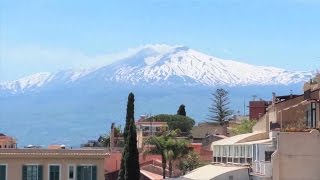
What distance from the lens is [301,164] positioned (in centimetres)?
3544

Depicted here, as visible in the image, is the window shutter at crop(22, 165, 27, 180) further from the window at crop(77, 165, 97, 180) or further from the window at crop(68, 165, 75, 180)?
the window at crop(77, 165, 97, 180)

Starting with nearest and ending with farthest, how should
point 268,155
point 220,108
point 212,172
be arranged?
point 268,155
point 212,172
point 220,108

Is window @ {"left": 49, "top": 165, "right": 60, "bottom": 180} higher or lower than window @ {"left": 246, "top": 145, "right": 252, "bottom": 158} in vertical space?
lower

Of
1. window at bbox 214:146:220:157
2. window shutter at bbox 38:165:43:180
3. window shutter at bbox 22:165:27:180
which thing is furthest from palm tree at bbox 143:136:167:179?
window shutter at bbox 22:165:27:180

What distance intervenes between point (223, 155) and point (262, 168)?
12.5 metres

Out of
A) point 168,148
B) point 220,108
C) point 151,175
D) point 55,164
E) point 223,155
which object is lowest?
point 151,175

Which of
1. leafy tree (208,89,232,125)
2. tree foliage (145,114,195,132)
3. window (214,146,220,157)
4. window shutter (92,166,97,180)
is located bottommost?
window shutter (92,166,97,180)

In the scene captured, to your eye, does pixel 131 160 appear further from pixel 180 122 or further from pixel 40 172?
pixel 180 122

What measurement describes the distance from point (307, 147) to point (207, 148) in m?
44.9

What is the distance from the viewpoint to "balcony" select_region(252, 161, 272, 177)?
3619cm

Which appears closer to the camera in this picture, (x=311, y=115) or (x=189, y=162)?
(x=311, y=115)

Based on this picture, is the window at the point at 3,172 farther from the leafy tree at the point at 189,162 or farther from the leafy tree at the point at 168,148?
the leafy tree at the point at 189,162

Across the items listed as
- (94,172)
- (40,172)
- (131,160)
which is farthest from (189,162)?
(40,172)

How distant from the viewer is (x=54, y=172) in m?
54.8
